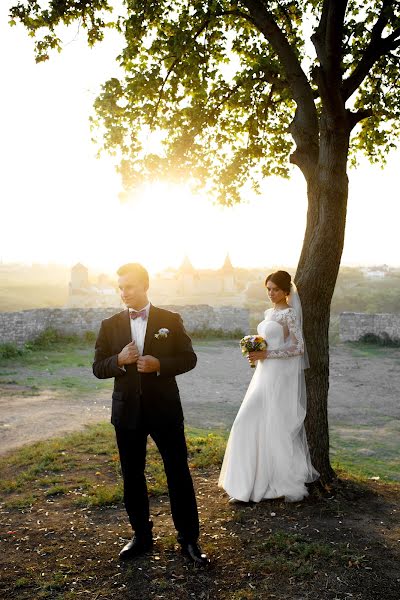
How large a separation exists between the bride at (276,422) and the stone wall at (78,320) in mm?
17681

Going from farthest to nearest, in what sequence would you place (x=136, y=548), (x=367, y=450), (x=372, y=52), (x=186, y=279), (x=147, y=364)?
(x=186, y=279)
(x=367, y=450)
(x=372, y=52)
(x=136, y=548)
(x=147, y=364)

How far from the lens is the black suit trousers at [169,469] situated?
473cm

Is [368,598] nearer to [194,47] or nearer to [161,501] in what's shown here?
[161,501]

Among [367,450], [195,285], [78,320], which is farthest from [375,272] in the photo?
[367,450]

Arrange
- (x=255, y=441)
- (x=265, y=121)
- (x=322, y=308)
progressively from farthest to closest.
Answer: (x=265, y=121), (x=322, y=308), (x=255, y=441)

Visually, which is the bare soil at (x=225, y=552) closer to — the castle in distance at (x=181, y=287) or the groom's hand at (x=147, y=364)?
the groom's hand at (x=147, y=364)

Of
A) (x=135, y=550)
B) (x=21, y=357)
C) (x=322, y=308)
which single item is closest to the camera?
(x=135, y=550)

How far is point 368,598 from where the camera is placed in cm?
408

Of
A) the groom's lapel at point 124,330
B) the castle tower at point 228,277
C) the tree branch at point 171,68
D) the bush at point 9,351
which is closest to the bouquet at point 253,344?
the groom's lapel at point 124,330

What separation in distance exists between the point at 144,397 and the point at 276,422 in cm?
216

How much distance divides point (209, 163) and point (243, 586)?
7.16 m

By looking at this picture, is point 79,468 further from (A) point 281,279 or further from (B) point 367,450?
(B) point 367,450

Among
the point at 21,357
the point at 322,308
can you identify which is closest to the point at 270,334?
the point at 322,308

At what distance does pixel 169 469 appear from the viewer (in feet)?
15.6
